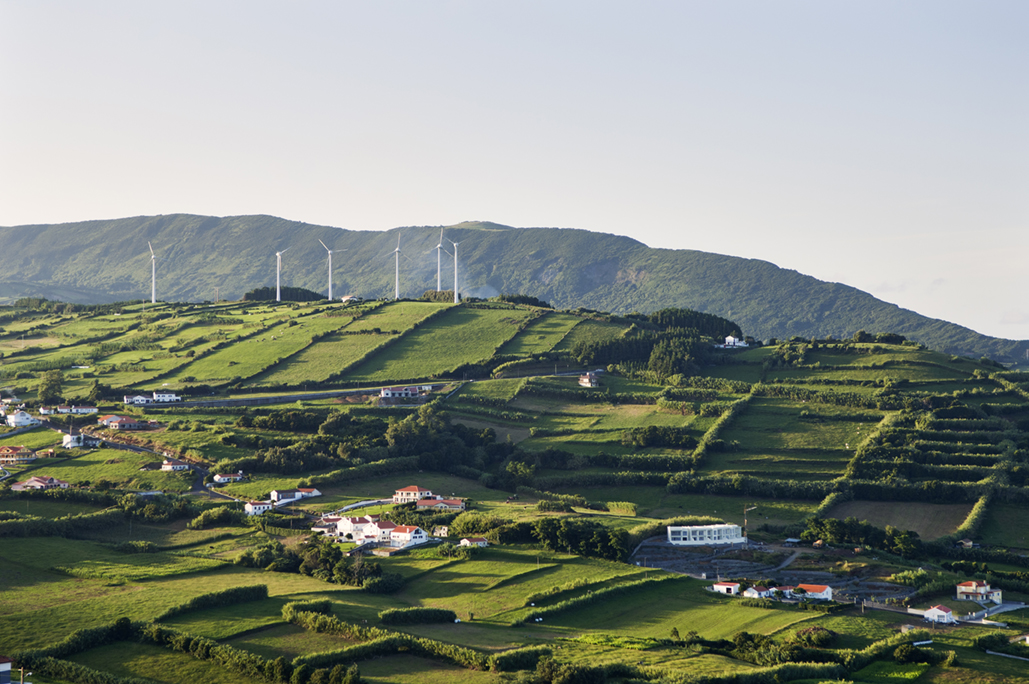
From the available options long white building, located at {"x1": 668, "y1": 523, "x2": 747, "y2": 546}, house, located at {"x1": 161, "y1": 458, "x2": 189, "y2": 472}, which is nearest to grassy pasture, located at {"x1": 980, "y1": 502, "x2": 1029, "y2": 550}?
long white building, located at {"x1": 668, "y1": 523, "x2": 747, "y2": 546}

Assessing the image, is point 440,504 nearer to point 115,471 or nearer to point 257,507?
point 257,507

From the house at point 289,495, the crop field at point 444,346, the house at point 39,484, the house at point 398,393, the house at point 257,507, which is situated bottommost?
the house at point 257,507

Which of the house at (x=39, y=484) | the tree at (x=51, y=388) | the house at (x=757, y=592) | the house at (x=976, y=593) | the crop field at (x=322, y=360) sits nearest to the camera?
the house at (x=757, y=592)

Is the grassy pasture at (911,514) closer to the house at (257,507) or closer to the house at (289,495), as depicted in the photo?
the house at (289,495)

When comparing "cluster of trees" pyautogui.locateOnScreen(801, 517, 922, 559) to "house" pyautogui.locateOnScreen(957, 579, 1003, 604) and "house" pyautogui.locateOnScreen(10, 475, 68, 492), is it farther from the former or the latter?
"house" pyautogui.locateOnScreen(10, 475, 68, 492)

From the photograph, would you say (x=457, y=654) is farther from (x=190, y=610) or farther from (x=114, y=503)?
(x=114, y=503)

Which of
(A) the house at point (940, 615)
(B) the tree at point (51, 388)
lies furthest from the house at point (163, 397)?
(A) the house at point (940, 615)
